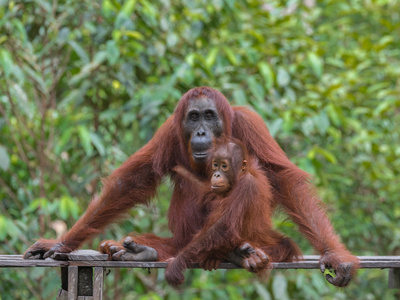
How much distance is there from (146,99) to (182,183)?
1164mm

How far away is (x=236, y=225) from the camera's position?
2.91 metres

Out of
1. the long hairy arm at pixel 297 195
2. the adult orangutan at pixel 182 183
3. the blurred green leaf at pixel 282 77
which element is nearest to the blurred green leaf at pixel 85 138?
the adult orangutan at pixel 182 183

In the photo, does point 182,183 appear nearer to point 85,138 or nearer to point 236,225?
point 236,225

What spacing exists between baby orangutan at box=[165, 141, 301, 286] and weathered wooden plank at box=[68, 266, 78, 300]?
0.48 meters

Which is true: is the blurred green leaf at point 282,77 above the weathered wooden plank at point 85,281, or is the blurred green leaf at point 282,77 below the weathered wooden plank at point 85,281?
above

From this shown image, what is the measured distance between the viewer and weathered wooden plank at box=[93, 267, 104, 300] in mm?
3006

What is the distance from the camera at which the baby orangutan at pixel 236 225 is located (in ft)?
9.55

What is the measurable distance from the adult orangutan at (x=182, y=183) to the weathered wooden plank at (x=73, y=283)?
192mm

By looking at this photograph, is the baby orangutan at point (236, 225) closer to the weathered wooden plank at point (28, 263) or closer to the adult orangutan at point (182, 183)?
the adult orangutan at point (182, 183)

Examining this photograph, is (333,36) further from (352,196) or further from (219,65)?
(219,65)

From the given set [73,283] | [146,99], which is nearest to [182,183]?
[73,283]

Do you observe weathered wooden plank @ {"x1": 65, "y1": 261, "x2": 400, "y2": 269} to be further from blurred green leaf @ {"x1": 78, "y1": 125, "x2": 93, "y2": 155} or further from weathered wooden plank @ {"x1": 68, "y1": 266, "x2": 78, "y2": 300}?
blurred green leaf @ {"x1": 78, "y1": 125, "x2": 93, "y2": 155}

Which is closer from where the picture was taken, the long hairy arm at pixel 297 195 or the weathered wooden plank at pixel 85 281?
the long hairy arm at pixel 297 195

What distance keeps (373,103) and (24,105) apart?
10.2 ft
